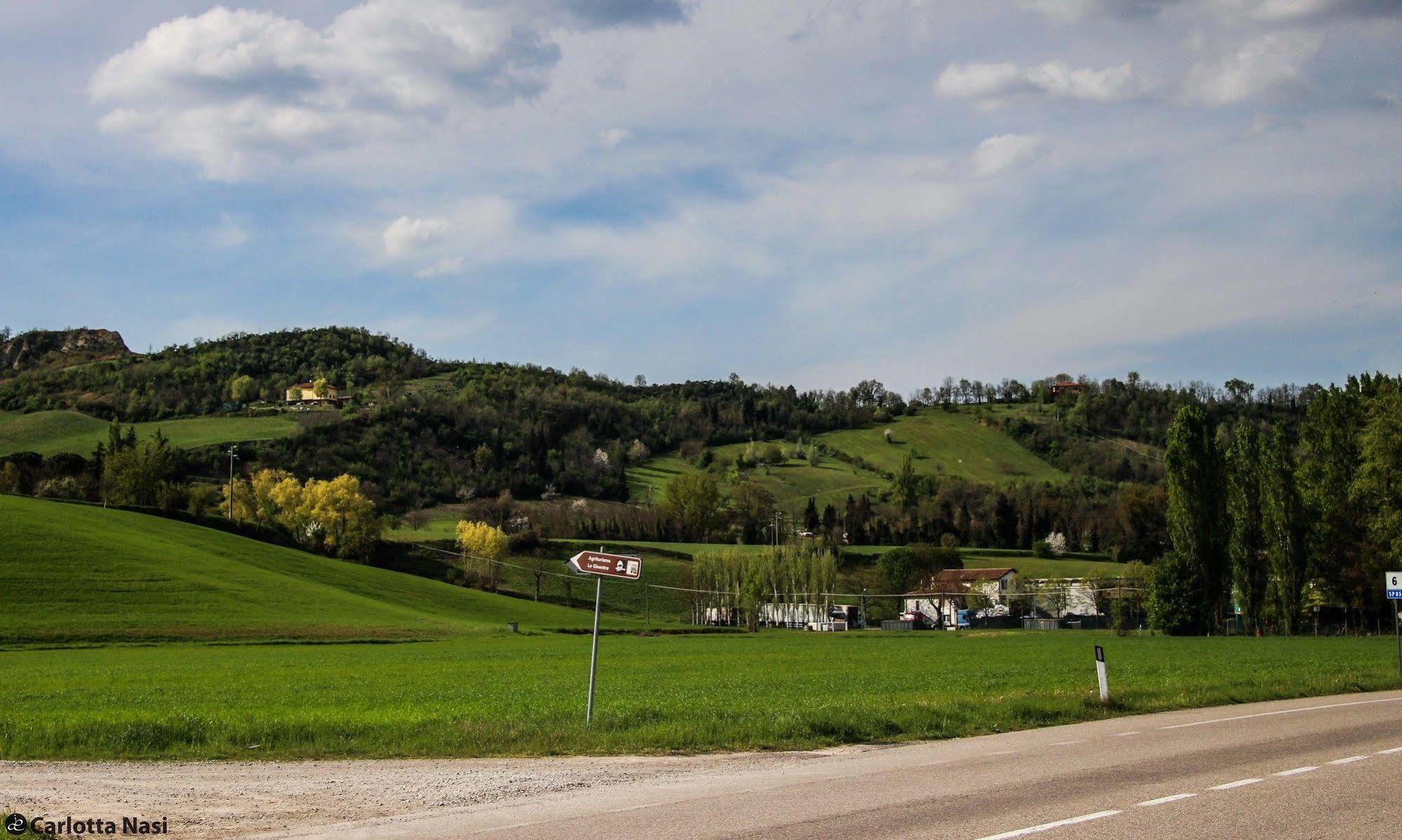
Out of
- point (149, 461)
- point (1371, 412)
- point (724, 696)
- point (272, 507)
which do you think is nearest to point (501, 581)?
point (272, 507)

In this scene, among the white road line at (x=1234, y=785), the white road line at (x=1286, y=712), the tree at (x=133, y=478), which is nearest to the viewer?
the white road line at (x=1234, y=785)

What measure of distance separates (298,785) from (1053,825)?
31.6ft

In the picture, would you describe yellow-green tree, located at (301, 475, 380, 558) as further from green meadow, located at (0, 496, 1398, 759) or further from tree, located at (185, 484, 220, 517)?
green meadow, located at (0, 496, 1398, 759)

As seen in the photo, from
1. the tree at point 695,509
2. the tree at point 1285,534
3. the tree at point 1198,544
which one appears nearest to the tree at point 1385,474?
the tree at point 1285,534

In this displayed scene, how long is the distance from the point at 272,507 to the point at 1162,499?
5241 inches

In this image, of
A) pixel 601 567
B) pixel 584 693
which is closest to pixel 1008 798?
pixel 601 567

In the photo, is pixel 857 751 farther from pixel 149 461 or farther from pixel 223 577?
pixel 149 461

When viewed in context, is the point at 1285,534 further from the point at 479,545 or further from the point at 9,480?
the point at 9,480

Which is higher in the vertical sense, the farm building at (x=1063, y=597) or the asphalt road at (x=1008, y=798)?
the asphalt road at (x=1008, y=798)

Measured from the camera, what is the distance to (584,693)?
109 ft

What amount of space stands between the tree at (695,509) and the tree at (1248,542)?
4574 inches

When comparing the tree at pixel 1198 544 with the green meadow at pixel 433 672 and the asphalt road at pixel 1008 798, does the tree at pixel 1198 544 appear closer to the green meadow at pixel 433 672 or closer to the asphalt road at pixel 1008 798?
the green meadow at pixel 433 672

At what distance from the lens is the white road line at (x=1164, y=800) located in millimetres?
12475

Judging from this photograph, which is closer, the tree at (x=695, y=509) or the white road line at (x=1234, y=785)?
the white road line at (x=1234, y=785)
